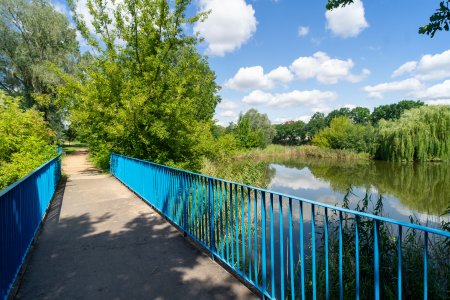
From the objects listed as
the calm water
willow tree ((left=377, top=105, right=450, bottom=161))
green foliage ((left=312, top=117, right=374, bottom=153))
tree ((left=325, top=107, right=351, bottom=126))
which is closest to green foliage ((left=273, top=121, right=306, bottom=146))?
tree ((left=325, top=107, right=351, bottom=126))

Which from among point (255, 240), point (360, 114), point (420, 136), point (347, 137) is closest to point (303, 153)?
point (347, 137)

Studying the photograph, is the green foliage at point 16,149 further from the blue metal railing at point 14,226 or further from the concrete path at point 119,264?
the blue metal railing at point 14,226

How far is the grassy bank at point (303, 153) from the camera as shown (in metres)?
37.7

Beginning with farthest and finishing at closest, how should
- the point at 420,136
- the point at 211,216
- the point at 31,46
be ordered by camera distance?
the point at 420,136 < the point at 31,46 < the point at 211,216

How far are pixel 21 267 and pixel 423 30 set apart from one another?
8008 millimetres

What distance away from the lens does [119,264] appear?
381cm

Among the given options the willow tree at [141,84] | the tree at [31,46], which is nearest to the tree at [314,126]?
the tree at [31,46]

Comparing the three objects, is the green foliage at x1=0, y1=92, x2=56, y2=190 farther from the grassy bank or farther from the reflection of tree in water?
the grassy bank

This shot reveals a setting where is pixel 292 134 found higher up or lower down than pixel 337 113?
lower down

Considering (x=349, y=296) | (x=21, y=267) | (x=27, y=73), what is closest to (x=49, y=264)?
(x=21, y=267)

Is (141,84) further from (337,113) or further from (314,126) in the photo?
(337,113)

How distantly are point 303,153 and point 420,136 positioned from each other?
19299 mm

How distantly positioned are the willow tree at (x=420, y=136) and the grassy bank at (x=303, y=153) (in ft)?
17.3

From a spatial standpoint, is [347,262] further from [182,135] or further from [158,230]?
[182,135]
